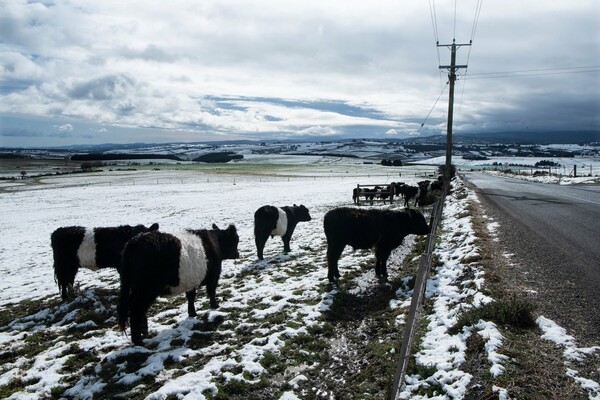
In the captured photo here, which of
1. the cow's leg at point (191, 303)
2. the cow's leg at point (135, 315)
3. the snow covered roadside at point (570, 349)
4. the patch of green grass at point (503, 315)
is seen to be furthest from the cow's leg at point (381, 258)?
the cow's leg at point (135, 315)

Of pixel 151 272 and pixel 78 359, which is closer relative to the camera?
pixel 78 359

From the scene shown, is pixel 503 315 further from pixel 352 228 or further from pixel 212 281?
pixel 212 281

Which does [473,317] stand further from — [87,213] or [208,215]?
[87,213]

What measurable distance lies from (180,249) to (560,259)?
882cm

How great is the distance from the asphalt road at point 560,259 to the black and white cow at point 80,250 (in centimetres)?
911

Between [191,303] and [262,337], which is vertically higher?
[191,303]

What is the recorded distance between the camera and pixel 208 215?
23.8 m

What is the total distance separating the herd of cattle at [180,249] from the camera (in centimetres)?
661

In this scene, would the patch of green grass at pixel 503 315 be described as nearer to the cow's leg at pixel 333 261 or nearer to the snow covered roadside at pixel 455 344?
the snow covered roadside at pixel 455 344

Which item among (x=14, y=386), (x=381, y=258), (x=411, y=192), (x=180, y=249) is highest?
(x=180, y=249)

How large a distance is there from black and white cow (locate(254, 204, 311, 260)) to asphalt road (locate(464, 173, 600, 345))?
7138 millimetres

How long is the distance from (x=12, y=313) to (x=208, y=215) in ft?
50.3

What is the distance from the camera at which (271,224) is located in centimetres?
1289

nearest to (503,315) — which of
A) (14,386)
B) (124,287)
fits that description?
(124,287)
